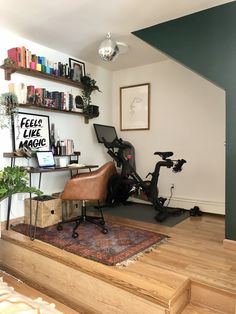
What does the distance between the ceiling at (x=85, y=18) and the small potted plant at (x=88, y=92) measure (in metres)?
0.51

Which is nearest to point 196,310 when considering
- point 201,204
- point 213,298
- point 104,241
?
point 213,298

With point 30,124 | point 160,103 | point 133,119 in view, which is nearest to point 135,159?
point 133,119

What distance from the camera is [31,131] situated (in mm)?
3516

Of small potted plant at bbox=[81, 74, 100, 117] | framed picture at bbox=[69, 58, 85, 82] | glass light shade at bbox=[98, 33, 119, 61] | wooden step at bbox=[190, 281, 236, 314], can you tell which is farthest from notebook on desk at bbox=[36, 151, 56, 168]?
wooden step at bbox=[190, 281, 236, 314]

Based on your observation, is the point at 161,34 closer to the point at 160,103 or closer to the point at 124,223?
the point at 160,103

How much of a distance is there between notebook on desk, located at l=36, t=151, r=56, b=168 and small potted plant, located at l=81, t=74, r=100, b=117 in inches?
44.0

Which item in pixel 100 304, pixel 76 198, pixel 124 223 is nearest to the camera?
pixel 100 304

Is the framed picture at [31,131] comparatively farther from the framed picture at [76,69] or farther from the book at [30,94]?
the framed picture at [76,69]

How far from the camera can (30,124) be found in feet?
11.5

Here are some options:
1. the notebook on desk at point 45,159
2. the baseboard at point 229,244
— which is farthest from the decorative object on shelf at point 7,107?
the baseboard at point 229,244

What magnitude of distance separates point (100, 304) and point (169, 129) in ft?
9.74

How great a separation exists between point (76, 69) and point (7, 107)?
146 cm

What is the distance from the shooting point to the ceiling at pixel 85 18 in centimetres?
262

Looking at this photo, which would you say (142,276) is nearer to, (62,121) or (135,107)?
(62,121)
